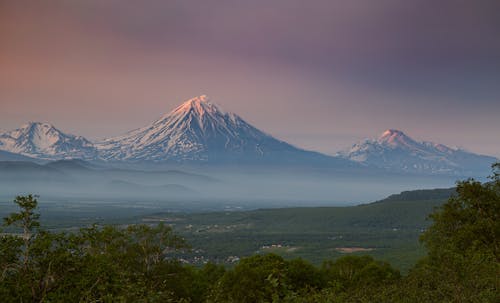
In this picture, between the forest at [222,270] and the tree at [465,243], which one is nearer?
the forest at [222,270]

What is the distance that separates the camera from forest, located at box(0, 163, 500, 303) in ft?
74.3

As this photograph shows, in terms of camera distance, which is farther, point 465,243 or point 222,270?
point 222,270

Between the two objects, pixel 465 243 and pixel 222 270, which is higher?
pixel 465 243

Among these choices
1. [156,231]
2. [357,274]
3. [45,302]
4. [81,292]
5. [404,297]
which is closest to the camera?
[45,302]

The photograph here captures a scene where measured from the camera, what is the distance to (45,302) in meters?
20.8

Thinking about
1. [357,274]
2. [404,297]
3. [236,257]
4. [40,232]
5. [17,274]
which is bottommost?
[236,257]

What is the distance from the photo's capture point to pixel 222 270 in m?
67.8

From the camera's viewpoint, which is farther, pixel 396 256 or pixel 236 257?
pixel 236 257

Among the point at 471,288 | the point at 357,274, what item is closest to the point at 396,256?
the point at 357,274

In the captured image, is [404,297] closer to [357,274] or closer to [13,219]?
[13,219]

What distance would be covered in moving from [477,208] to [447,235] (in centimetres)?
440

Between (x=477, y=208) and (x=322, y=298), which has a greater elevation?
(x=477, y=208)

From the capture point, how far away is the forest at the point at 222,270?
22641 mm

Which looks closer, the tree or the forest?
the forest
